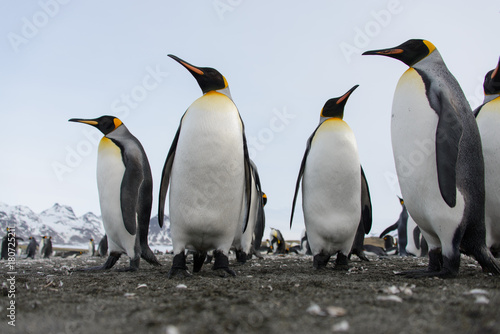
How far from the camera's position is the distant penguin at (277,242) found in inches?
648

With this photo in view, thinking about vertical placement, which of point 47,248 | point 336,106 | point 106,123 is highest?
point 336,106

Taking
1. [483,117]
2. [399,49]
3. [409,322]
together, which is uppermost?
[399,49]

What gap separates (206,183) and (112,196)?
200 cm

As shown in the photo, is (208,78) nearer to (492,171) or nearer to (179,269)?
(179,269)

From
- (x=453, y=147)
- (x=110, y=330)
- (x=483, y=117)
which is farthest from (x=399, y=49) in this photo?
(x=110, y=330)

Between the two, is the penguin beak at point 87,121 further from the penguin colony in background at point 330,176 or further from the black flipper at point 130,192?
the black flipper at point 130,192

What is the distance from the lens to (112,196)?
517 centimetres

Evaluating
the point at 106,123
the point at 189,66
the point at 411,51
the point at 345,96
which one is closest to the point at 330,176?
the point at 345,96

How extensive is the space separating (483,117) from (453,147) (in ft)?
4.63

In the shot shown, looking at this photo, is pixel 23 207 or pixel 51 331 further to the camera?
pixel 23 207

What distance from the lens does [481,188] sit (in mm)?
3305

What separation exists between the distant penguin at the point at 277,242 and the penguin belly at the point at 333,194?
38.0ft

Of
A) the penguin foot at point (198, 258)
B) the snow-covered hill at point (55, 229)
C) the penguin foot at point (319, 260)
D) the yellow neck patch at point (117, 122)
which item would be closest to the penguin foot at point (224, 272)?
the penguin foot at point (198, 258)

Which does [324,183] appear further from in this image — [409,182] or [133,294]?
[133,294]
